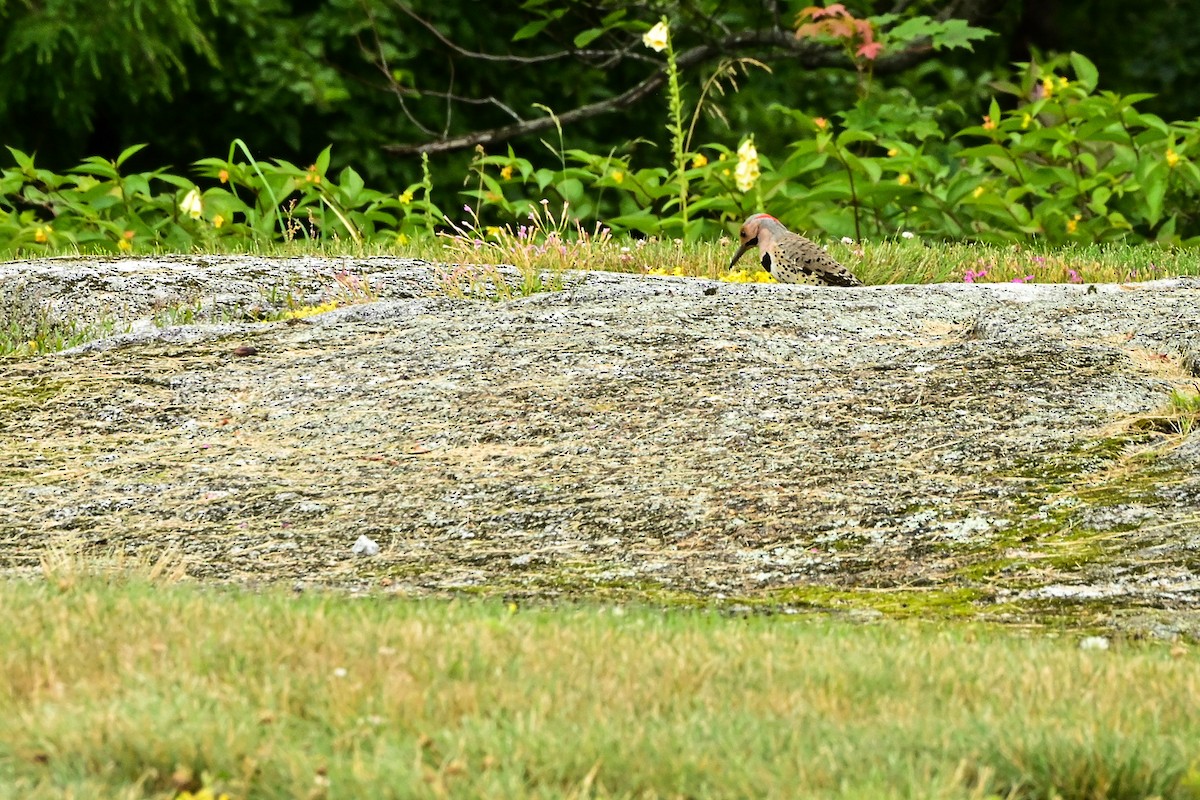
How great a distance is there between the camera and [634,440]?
4.91 meters

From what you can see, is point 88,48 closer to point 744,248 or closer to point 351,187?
point 351,187

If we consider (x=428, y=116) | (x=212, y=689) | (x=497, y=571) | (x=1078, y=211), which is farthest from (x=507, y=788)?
(x=428, y=116)

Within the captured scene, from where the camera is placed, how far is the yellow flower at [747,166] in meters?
8.17

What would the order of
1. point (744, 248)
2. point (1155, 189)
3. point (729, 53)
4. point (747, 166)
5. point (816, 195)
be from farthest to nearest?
point (729, 53)
point (816, 195)
point (1155, 189)
point (747, 166)
point (744, 248)

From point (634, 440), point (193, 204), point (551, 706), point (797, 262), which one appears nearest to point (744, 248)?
point (797, 262)

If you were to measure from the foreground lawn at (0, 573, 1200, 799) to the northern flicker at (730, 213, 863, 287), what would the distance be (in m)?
3.65

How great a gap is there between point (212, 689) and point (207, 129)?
35.4ft

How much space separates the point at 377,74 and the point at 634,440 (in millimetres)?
8879

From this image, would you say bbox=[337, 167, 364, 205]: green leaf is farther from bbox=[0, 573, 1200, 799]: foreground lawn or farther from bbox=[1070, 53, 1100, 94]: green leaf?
bbox=[0, 573, 1200, 799]: foreground lawn

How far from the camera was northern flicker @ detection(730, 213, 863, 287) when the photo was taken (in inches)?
274

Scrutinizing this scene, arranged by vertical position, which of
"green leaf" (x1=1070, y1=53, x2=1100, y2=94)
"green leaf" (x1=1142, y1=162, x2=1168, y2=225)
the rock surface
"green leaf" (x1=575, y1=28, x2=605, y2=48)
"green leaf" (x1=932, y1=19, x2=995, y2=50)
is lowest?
the rock surface

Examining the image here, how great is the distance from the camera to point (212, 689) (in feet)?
9.27

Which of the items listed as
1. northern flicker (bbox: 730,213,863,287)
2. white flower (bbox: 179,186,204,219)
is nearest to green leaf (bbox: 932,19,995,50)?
northern flicker (bbox: 730,213,863,287)

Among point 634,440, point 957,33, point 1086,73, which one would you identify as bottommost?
point 634,440
